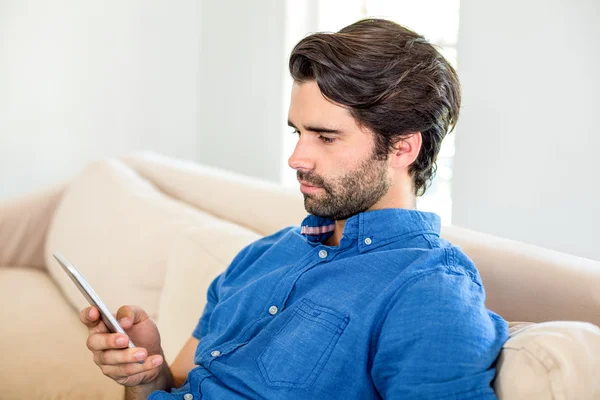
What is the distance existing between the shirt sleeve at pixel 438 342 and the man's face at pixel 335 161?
228mm

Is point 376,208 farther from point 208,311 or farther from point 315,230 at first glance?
point 208,311

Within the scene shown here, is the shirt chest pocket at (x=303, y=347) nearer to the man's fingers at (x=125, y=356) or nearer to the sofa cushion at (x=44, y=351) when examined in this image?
the man's fingers at (x=125, y=356)

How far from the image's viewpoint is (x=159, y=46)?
4746 millimetres

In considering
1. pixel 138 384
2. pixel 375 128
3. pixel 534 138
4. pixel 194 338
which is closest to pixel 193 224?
pixel 194 338

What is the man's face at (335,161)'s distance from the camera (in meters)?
1.17

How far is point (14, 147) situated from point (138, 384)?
3.65m

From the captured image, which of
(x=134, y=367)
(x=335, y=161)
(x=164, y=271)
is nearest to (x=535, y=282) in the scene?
(x=335, y=161)

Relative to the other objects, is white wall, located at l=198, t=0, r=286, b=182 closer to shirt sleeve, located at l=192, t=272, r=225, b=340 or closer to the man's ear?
shirt sleeve, located at l=192, t=272, r=225, b=340

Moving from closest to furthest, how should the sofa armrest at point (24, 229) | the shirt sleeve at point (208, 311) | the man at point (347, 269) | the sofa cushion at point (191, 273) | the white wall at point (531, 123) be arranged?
the man at point (347, 269) < the shirt sleeve at point (208, 311) < the sofa cushion at point (191, 273) < the white wall at point (531, 123) < the sofa armrest at point (24, 229)

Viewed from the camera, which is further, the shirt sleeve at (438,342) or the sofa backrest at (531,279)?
the sofa backrest at (531,279)

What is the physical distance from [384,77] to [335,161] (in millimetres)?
154

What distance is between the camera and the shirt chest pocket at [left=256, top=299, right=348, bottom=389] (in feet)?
3.37

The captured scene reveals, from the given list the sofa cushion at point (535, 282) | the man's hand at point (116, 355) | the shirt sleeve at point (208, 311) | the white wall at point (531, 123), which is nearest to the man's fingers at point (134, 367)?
the man's hand at point (116, 355)

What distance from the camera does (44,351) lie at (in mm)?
1812
